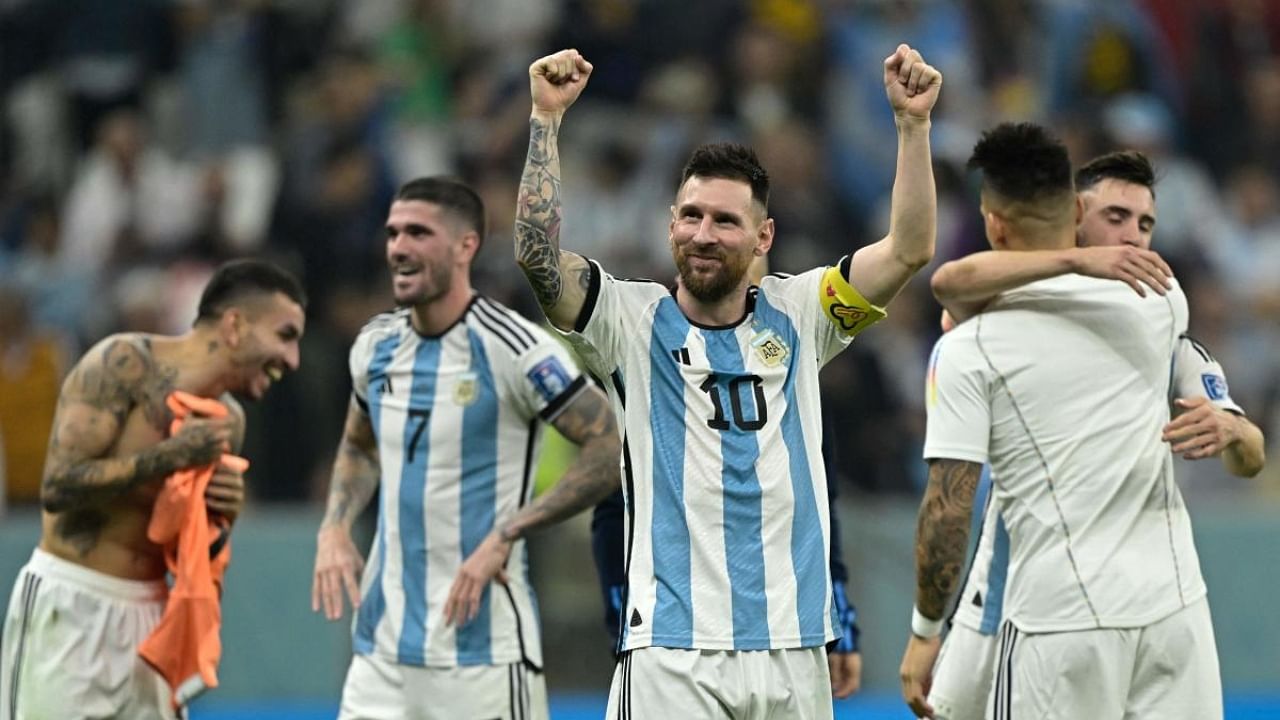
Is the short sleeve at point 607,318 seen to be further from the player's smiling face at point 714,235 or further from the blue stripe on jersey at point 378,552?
the blue stripe on jersey at point 378,552

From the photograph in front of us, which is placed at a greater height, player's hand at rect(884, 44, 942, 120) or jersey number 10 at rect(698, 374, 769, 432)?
player's hand at rect(884, 44, 942, 120)

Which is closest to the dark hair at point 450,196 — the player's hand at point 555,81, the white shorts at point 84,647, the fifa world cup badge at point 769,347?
the white shorts at point 84,647

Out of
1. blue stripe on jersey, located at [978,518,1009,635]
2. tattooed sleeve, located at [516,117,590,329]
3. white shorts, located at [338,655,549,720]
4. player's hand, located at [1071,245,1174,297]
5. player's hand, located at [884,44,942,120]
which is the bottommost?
white shorts, located at [338,655,549,720]

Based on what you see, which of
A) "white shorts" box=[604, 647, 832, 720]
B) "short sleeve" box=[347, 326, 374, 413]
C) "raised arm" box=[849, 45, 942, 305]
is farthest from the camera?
"short sleeve" box=[347, 326, 374, 413]

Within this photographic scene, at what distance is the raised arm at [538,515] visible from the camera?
693cm

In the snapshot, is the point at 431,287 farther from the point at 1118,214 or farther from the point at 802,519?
the point at 1118,214

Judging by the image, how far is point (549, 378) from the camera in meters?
7.16

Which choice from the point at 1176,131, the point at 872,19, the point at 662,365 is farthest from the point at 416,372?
the point at 1176,131

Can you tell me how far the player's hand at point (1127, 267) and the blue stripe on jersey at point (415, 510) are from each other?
8.14 feet

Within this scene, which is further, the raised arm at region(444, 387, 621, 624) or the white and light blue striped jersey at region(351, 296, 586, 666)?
the white and light blue striped jersey at region(351, 296, 586, 666)

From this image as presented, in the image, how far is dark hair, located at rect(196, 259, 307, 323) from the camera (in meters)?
7.13

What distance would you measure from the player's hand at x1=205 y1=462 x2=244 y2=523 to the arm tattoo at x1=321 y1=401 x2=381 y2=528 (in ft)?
1.55

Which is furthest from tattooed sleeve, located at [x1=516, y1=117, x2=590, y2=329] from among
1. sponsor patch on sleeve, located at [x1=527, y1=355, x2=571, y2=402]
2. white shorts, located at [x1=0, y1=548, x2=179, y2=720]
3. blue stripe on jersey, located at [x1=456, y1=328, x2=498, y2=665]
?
white shorts, located at [x1=0, y1=548, x2=179, y2=720]

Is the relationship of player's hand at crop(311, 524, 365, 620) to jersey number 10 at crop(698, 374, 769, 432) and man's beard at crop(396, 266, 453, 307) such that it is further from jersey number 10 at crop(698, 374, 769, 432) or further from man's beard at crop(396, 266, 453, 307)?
jersey number 10 at crop(698, 374, 769, 432)
